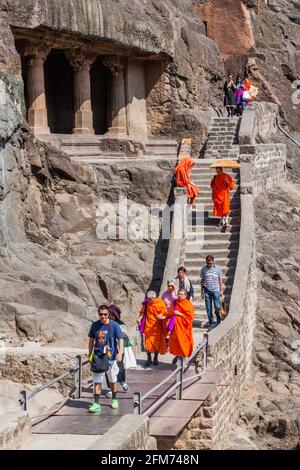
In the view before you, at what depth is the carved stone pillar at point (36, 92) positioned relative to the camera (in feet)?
81.6

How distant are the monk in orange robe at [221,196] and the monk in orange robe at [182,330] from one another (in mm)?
6844

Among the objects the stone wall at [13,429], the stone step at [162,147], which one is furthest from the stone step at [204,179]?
the stone wall at [13,429]

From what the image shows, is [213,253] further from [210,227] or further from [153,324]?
[153,324]

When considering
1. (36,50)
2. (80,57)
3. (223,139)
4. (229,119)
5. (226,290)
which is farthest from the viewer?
(229,119)

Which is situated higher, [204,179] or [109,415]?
[204,179]

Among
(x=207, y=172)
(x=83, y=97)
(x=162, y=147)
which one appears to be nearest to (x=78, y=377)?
(x=207, y=172)

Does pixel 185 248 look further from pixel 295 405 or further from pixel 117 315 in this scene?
pixel 117 315

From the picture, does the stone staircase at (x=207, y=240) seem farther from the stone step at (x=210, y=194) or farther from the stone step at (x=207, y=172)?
the stone step at (x=207, y=172)

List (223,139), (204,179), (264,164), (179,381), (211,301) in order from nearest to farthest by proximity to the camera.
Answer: (179,381)
(211,301)
(204,179)
(264,164)
(223,139)

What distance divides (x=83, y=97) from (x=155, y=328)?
12.6 meters

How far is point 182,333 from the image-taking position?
15.1 m

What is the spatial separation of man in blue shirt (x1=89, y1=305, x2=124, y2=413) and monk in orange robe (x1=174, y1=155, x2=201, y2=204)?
10019 mm
